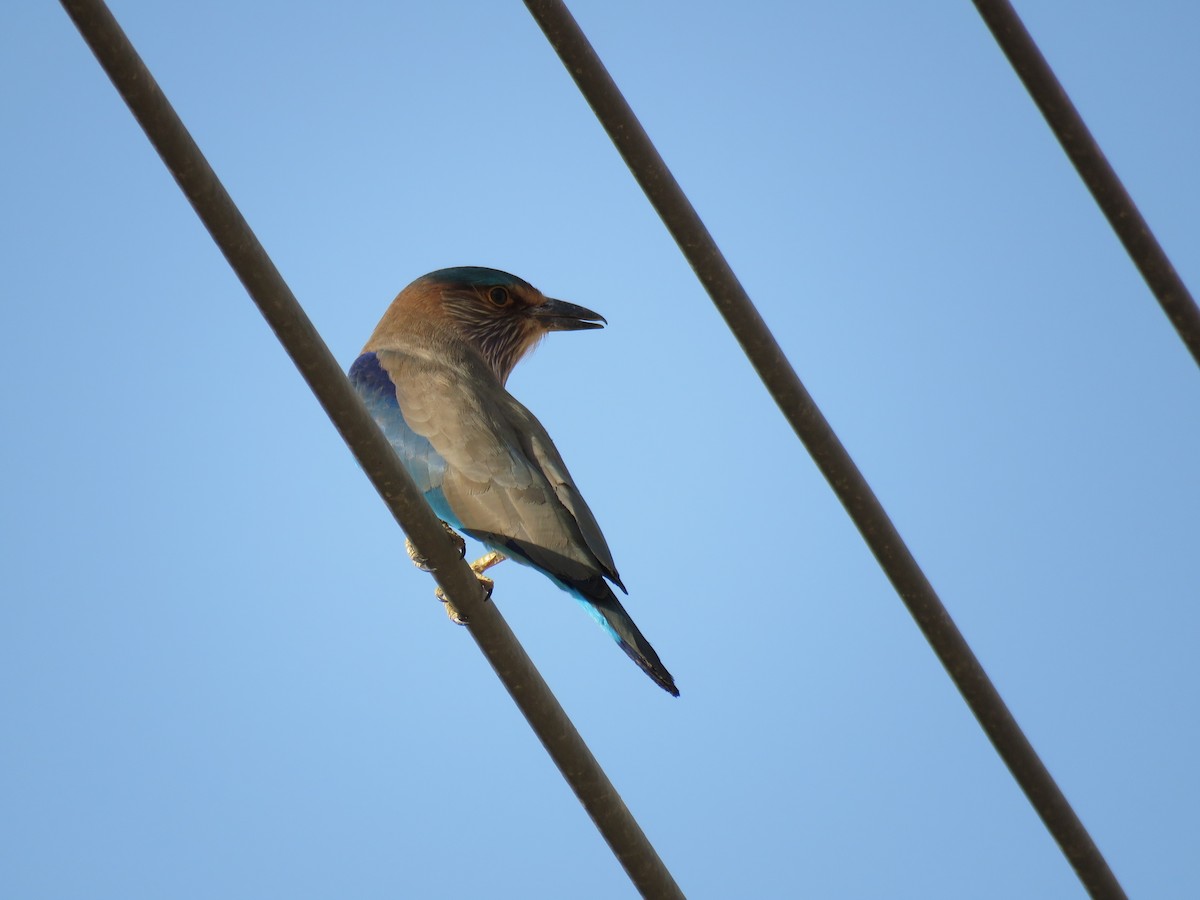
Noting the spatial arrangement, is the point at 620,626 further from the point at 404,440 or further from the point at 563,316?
the point at 563,316

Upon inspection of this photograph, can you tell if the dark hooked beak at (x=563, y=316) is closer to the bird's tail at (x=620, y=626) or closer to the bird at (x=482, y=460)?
the bird at (x=482, y=460)

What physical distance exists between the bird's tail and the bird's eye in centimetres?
316

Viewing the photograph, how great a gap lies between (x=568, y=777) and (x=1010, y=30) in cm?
190

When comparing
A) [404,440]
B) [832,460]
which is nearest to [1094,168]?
[832,460]

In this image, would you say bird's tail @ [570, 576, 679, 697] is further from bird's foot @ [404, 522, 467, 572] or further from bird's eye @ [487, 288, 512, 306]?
bird's eye @ [487, 288, 512, 306]

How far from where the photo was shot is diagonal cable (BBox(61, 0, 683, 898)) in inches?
94.4

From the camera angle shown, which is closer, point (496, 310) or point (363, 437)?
point (363, 437)

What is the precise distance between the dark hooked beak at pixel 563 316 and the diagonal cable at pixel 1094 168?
3.97 metres

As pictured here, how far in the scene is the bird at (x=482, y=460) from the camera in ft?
13.1

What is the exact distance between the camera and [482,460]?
4410mm

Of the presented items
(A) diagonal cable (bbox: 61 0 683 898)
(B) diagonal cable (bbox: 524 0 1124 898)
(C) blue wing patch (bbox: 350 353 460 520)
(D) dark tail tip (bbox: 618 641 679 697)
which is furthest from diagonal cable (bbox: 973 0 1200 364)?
(C) blue wing patch (bbox: 350 353 460 520)

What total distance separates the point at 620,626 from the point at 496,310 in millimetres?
3433

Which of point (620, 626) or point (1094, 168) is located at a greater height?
point (1094, 168)

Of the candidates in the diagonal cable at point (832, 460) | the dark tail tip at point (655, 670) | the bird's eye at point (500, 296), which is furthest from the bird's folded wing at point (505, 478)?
the bird's eye at point (500, 296)
